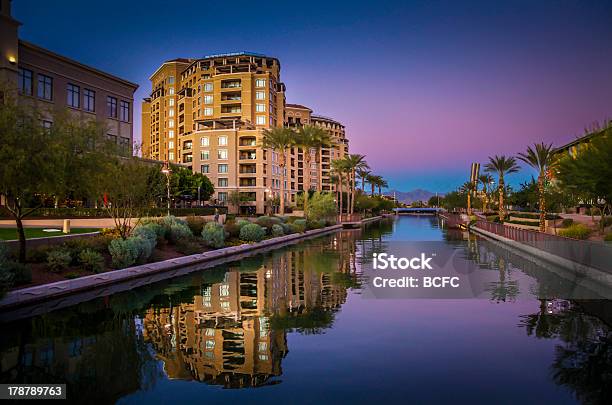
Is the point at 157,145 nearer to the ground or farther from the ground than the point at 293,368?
farther from the ground

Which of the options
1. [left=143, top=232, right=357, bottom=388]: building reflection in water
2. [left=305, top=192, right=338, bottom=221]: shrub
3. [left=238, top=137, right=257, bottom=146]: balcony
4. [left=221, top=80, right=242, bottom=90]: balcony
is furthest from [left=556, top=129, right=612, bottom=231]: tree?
[left=221, top=80, right=242, bottom=90]: balcony

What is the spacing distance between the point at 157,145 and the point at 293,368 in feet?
441

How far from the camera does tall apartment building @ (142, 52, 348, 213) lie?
9881 centimetres

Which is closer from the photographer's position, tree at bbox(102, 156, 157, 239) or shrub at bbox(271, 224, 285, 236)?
tree at bbox(102, 156, 157, 239)

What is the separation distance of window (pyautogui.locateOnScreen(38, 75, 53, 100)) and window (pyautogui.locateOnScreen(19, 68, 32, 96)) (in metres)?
1.01

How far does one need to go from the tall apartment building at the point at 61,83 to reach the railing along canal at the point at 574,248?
29084mm

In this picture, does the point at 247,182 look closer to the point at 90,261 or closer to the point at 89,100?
the point at 89,100

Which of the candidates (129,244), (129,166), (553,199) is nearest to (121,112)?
(129,166)

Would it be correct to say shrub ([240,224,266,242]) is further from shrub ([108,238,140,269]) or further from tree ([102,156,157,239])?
shrub ([108,238,140,269])

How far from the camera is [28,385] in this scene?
7.71 meters

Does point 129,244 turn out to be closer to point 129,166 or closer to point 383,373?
point 129,166

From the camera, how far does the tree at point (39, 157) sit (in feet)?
51.2

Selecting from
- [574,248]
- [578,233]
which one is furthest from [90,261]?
[578,233]

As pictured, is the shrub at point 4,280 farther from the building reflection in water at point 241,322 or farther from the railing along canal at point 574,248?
the railing along canal at point 574,248
